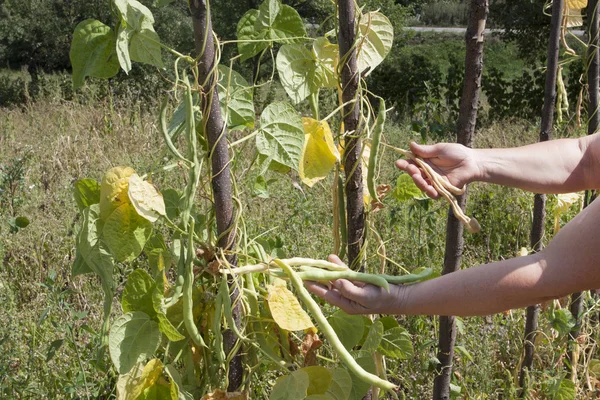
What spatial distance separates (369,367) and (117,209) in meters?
0.54

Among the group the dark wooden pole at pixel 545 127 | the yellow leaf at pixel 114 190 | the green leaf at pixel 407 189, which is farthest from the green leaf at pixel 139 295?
the dark wooden pole at pixel 545 127

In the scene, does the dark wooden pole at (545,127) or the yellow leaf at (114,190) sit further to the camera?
the dark wooden pole at (545,127)

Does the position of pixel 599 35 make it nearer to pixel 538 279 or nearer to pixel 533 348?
pixel 533 348

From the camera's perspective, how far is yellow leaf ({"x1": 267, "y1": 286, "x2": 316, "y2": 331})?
98 centimetres

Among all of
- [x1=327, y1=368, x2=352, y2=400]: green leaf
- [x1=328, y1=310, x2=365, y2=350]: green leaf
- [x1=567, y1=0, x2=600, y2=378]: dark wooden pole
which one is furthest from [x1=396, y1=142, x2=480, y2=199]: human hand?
[x1=567, y1=0, x2=600, y2=378]: dark wooden pole

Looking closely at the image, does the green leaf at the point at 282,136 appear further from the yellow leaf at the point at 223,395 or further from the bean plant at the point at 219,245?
the yellow leaf at the point at 223,395

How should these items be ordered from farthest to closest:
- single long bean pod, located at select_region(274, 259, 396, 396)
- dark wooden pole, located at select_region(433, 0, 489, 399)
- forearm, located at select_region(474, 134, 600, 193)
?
forearm, located at select_region(474, 134, 600, 193) < dark wooden pole, located at select_region(433, 0, 489, 399) < single long bean pod, located at select_region(274, 259, 396, 396)

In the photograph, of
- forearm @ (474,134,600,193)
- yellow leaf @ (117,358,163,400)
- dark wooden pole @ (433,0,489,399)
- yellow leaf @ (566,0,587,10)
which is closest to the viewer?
yellow leaf @ (117,358,163,400)

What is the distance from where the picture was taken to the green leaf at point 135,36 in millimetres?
928

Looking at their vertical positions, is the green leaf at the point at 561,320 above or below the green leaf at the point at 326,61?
below

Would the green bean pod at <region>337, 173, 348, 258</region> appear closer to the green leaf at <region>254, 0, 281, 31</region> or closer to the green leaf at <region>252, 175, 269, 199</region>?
the green leaf at <region>252, 175, 269, 199</region>

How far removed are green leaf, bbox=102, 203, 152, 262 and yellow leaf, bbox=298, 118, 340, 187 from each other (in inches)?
13.0

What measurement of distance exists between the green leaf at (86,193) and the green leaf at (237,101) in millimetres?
250

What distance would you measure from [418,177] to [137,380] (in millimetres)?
590
